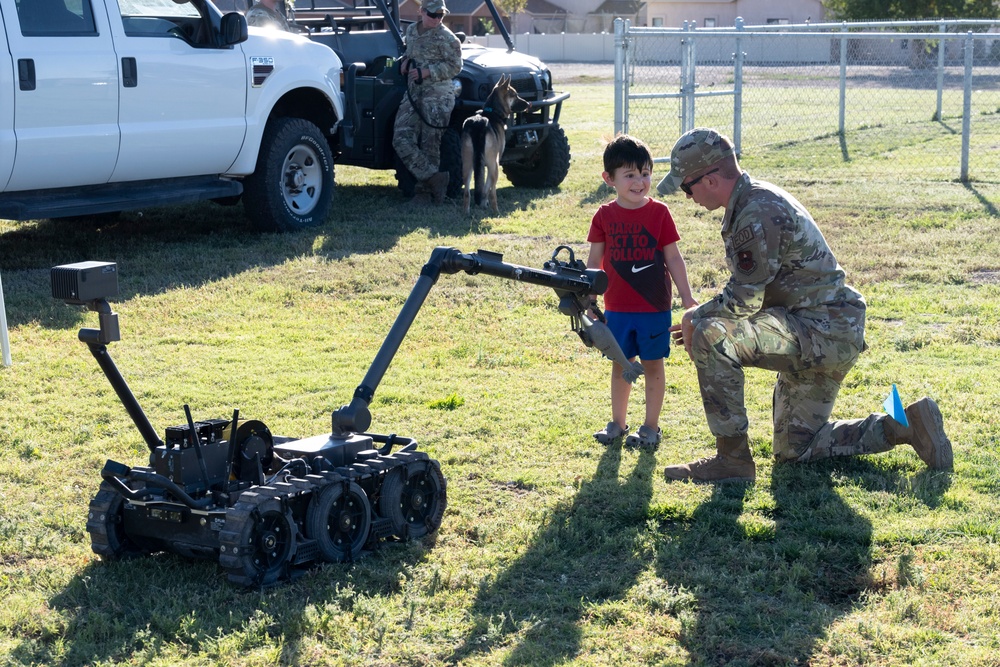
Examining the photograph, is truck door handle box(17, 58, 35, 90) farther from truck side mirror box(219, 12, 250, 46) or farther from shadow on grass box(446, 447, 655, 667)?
shadow on grass box(446, 447, 655, 667)

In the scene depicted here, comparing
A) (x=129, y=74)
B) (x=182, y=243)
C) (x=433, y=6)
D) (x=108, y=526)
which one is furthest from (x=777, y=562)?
(x=433, y=6)

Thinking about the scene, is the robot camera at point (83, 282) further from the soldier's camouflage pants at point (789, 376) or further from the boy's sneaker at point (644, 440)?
the boy's sneaker at point (644, 440)

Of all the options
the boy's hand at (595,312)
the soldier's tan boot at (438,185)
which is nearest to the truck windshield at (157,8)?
the soldier's tan boot at (438,185)

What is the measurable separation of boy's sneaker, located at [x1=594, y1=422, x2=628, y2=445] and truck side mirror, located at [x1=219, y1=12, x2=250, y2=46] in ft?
17.2

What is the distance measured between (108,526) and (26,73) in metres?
5.01

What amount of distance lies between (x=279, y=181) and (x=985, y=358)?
5.98m

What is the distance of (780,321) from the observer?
189 inches

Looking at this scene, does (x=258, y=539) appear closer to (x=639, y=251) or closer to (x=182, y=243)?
(x=639, y=251)

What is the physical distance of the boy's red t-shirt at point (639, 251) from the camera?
526 cm

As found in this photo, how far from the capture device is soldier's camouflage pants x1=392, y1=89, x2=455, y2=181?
462 inches

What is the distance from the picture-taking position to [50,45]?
8242 mm

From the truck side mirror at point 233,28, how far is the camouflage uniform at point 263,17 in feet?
8.84

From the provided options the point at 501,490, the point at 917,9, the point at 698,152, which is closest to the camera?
the point at 698,152

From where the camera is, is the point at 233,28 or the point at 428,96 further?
the point at 428,96
